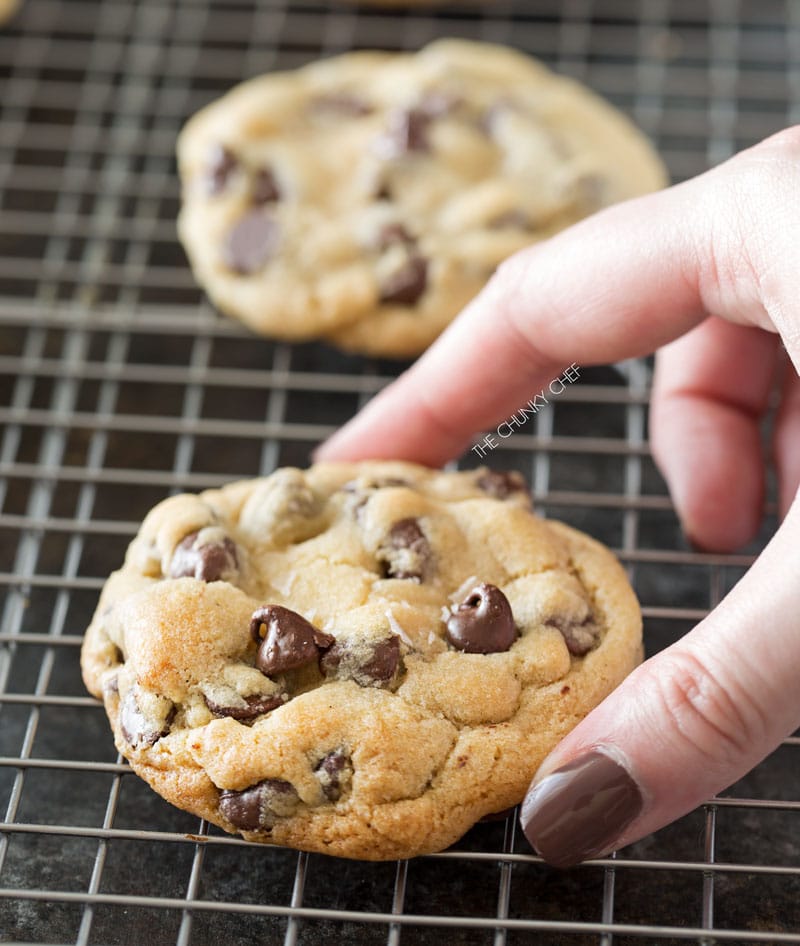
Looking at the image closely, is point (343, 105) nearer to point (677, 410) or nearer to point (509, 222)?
point (509, 222)

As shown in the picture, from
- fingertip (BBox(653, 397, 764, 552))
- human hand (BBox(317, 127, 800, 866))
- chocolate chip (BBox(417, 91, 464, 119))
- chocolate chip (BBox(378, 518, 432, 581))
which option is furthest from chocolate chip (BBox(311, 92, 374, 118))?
chocolate chip (BBox(378, 518, 432, 581))

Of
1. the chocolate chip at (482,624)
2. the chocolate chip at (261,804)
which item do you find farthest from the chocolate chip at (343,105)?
the chocolate chip at (261,804)

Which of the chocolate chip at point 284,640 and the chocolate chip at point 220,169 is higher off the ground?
the chocolate chip at point 284,640

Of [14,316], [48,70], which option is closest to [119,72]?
[48,70]

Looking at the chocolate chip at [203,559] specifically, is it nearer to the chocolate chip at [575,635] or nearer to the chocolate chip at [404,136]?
the chocolate chip at [575,635]

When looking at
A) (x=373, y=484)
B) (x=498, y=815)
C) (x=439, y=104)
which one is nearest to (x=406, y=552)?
(x=373, y=484)

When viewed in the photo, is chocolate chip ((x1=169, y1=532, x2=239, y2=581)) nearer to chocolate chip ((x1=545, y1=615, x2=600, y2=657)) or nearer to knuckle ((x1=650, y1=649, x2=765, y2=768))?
chocolate chip ((x1=545, y1=615, x2=600, y2=657))

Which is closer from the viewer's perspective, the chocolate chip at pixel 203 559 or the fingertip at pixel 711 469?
the chocolate chip at pixel 203 559
